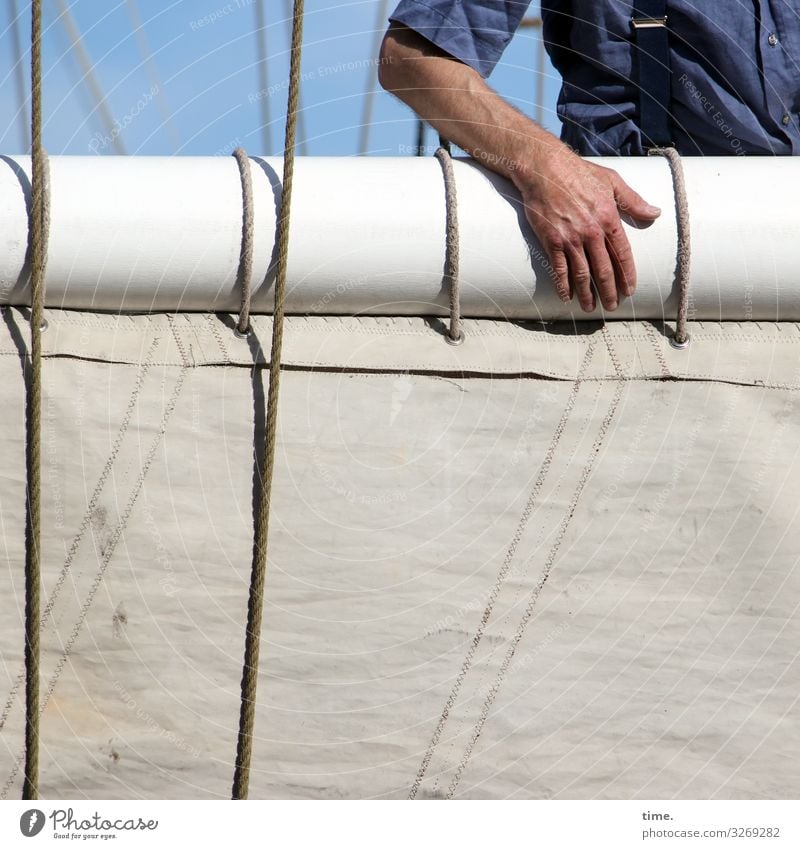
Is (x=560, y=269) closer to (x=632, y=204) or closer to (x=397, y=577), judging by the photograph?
(x=632, y=204)

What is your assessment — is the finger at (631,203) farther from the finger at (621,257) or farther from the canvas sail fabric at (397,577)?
the canvas sail fabric at (397,577)

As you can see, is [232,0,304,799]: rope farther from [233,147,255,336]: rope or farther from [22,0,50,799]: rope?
Answer: [22,0,50,799]: rope

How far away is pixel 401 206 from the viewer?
1074 mm

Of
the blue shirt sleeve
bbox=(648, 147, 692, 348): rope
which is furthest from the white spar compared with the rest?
the blue shirt sleeve

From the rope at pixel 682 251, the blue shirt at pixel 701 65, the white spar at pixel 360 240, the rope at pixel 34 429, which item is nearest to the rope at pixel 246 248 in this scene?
the white spar at pixel 360 240

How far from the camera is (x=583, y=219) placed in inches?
41.5

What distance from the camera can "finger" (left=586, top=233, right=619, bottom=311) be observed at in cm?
106

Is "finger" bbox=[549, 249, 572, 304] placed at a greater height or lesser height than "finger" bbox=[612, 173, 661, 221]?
lesser

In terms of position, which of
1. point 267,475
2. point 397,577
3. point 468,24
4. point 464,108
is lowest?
point 397,577

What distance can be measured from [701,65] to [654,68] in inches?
2.2

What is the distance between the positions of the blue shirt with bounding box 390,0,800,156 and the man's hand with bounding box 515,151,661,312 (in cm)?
22

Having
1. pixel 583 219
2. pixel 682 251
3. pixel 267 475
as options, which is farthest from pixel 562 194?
pixel 267 475

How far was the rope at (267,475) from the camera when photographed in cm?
99

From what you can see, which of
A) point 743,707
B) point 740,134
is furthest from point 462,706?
point 740,134
